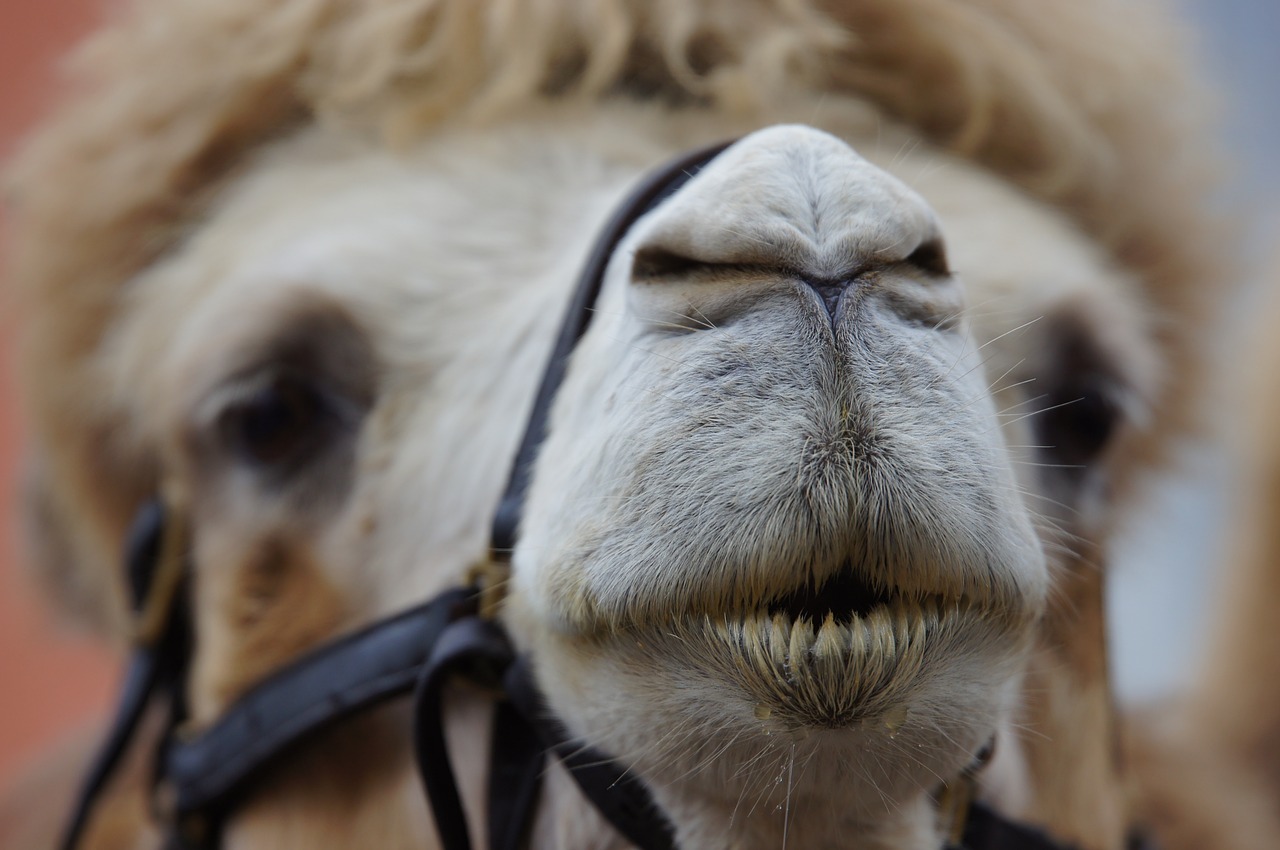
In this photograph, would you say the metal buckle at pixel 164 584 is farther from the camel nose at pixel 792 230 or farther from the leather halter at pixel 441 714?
the camel nose at pixel 792 230

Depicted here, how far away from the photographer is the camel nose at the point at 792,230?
125 centimetres

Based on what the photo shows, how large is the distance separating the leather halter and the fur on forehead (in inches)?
25.5

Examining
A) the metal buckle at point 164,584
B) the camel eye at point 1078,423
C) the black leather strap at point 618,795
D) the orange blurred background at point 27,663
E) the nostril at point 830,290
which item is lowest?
the orange blurred background at point 27,663

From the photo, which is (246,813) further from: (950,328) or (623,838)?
(950,328)

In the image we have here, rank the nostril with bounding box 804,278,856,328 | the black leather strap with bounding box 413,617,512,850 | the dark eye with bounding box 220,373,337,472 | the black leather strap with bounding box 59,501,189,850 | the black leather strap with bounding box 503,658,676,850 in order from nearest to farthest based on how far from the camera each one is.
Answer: the nostril with bounding box 804,278,856,328
the black leather strap with bounding box 503,658,676,850
the black leather strap with bounding box 413,617,512,850
the dark eye with bounding box 220,373,337,472
the black leather strap with bounding box 59,501,189,850

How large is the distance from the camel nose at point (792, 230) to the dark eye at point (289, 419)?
82cm

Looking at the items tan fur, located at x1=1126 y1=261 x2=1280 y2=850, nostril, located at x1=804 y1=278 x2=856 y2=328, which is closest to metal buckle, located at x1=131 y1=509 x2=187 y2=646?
nostril, located at x1=804 y1=278 x2=856 y2=328

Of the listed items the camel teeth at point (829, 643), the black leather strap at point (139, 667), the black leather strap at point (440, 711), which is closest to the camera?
the camel teeth at point (829, 643)

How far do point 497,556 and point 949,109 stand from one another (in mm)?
1307

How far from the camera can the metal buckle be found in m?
2.24

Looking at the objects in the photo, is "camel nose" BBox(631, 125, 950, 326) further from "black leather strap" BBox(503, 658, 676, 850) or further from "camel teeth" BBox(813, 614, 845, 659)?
"black leather strap" BBox(503, 658, 676, 850)

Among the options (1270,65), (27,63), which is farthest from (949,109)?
(27,63)

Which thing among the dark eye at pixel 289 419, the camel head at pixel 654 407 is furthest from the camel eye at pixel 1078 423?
the dark eye at pixel 289 419

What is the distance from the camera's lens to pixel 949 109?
2332 mm
